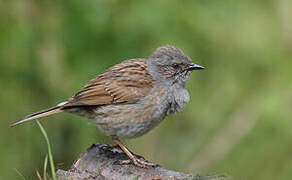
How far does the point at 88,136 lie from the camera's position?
8750 millimetres

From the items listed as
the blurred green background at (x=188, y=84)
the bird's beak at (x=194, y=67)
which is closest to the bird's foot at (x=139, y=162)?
the bird's beak at (x=194, y=67)

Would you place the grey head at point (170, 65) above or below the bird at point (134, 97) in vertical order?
above

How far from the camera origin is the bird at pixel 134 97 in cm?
684

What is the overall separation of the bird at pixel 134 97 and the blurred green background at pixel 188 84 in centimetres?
124

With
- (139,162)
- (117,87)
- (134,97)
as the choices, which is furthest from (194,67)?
(139,162)

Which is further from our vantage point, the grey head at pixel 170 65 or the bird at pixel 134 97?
the grey head at pixel 170 65

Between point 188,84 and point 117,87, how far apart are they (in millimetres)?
2633

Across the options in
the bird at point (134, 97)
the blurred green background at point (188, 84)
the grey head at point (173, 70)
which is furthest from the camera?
the blurred green background at point (188, 84)

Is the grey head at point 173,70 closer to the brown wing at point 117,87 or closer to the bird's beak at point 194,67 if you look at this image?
the bird's beak at point 194,67

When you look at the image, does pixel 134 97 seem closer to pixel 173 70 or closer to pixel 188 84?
pixel 173 70

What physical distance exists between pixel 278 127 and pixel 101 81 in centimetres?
309

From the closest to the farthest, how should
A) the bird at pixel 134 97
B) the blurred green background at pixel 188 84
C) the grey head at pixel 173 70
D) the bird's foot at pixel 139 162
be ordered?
the bird's foot at pixel 139 162
the bird at pixel 134 97
the grey head at pixel 173 70
the blurred green background at pixel 188 84

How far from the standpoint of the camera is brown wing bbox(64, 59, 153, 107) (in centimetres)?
691

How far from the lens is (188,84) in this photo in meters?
9.46
